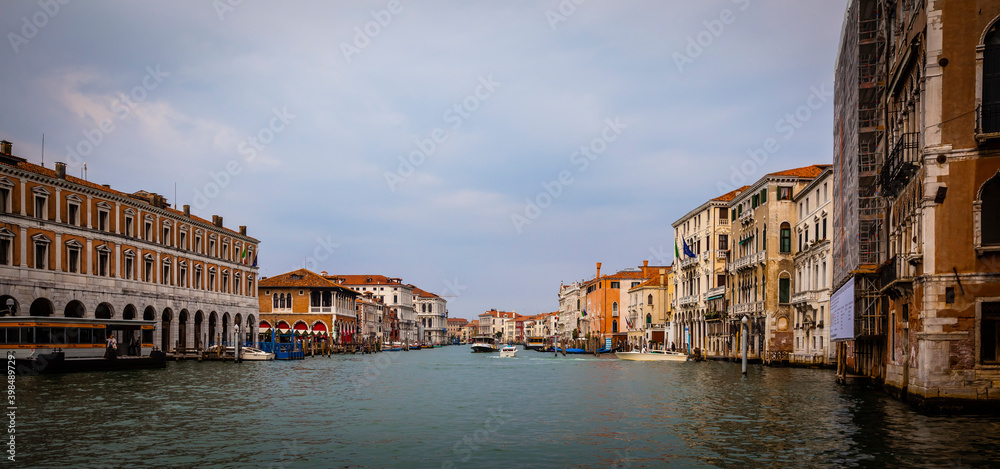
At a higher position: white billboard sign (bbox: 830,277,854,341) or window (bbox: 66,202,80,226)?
window (bbox: 66,202,80,226)

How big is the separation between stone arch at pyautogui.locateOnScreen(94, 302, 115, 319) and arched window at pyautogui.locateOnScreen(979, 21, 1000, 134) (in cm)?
4522

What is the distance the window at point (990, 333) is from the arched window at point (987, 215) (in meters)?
1.29

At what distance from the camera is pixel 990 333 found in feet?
59.1

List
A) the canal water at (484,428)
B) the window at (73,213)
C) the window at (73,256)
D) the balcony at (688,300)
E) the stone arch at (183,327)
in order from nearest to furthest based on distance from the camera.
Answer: the canal water at (484,428) → the window at (73,256) → the window at (73,213) → the stone arch at (183,327) → the balcony at (688,300)

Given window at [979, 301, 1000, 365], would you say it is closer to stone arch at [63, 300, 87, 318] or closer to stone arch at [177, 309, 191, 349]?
stone arch at [63, 300, 87, 318]

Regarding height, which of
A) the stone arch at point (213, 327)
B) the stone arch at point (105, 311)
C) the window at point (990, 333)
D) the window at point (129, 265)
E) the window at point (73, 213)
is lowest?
the stone arch at point (213, 327)

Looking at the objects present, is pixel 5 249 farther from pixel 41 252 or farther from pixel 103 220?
pixel 103 220

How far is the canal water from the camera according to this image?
14672mm

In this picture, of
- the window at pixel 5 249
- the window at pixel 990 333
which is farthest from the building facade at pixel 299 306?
the window at pixel 990 333

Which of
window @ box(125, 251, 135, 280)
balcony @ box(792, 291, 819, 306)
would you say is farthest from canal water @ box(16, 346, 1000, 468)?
window @ box(125, 251, 135, 280)

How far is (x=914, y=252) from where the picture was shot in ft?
63.8

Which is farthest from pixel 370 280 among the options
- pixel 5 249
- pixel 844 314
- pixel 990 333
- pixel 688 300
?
pixel 990 333

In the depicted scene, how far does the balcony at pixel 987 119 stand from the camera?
696 inches

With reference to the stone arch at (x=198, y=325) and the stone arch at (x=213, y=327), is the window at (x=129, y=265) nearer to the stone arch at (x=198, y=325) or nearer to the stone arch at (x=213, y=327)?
the stone arch at (x=198, y=325)
